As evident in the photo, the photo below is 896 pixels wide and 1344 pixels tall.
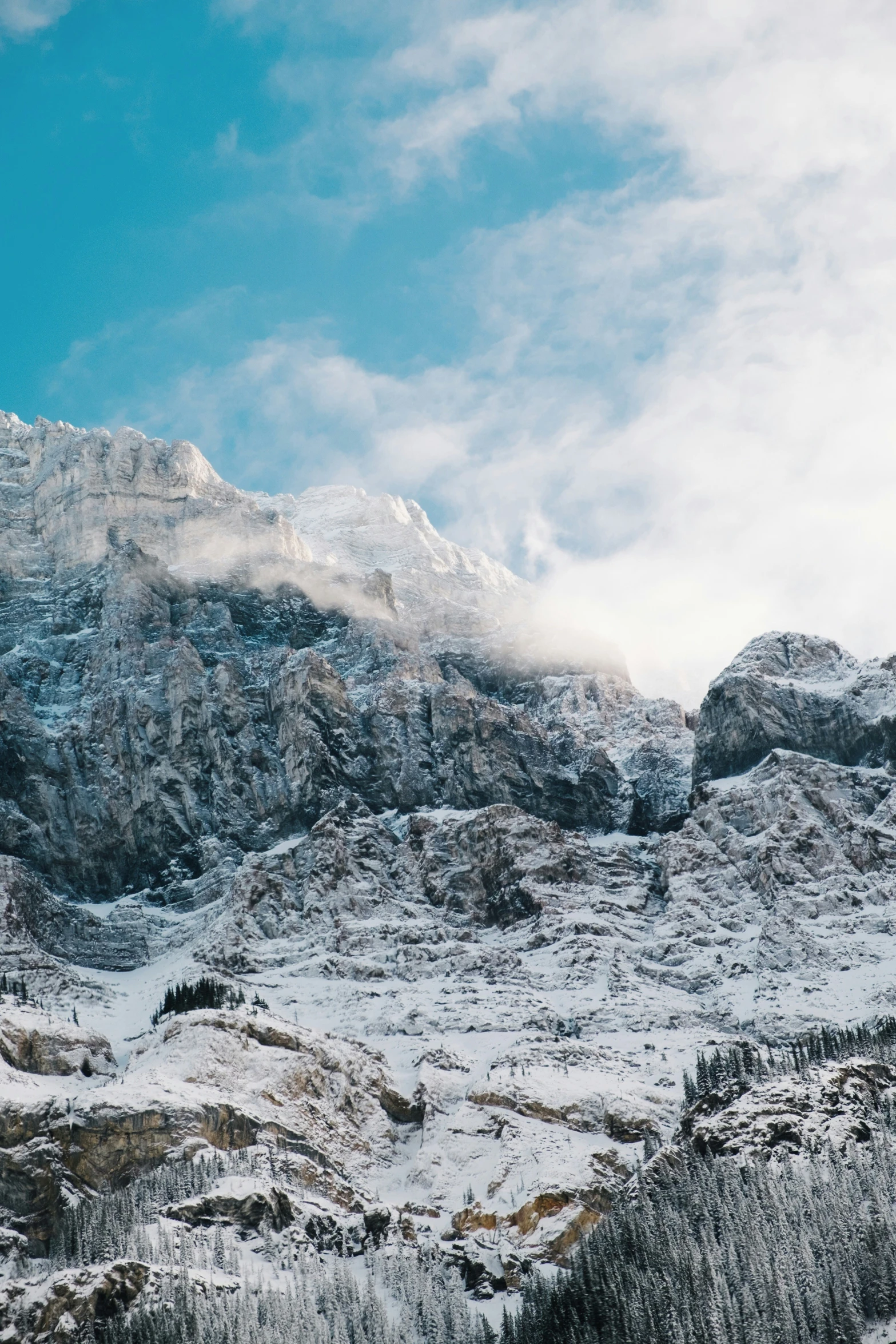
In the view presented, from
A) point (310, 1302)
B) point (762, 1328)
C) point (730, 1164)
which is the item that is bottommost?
point (762, 1328)

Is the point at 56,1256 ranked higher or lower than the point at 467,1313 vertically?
higher

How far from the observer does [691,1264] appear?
6555 inches

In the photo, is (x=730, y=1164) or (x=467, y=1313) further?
(x=730, y=1164)

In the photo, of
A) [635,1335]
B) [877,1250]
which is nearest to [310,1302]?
[635,1335]

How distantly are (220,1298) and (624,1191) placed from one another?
5559cm

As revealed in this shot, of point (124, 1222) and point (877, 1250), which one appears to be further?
point (124, 1222)

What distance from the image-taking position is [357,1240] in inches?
7781

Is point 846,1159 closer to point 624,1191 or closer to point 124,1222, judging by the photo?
point 624,1191

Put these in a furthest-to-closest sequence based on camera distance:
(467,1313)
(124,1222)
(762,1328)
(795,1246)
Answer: (124,1222), (467,1313), (795,1246), (762,1328)

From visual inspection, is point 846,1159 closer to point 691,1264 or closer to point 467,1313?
point 691,1264

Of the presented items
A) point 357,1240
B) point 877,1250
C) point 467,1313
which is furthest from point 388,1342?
point 877,1250

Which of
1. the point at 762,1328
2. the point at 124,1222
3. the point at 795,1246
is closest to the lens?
the point at 762,1328

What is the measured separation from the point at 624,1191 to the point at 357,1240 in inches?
1409

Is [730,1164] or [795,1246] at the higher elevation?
[730,1164]
